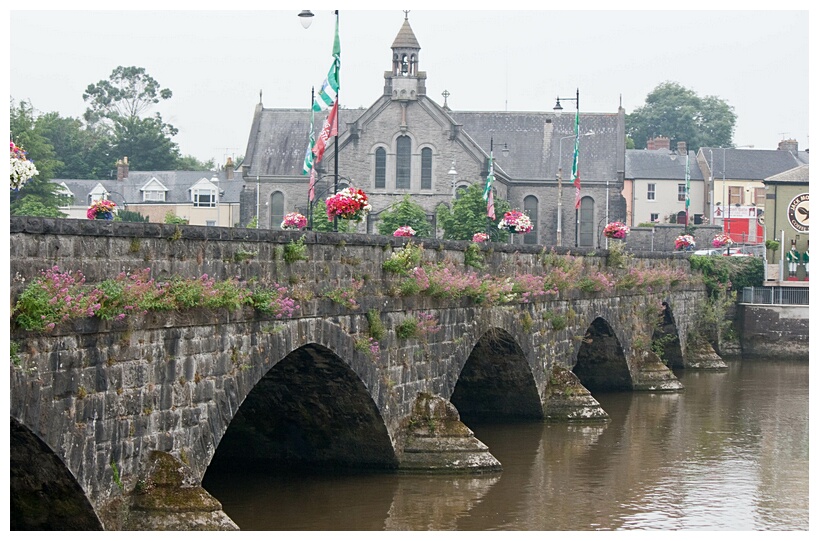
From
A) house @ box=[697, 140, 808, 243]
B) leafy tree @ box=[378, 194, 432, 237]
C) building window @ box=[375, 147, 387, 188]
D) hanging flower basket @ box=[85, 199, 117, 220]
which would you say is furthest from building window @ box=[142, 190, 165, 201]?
hanging flower basket @ box=[85, 199, 117, 220]

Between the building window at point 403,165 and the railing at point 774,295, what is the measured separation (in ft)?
99.6

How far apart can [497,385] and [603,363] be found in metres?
8.32

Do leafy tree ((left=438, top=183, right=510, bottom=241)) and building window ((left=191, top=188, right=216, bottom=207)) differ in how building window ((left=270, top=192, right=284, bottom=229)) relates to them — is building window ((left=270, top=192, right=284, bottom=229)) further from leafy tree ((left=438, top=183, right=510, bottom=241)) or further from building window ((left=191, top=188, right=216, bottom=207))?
leafy tree ((left=438, top=183, right=510, bottom=241))

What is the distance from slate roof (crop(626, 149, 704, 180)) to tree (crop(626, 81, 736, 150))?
39.6 metres

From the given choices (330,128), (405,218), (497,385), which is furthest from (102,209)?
(405,218)

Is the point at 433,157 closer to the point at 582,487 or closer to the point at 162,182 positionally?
the point at 162,182

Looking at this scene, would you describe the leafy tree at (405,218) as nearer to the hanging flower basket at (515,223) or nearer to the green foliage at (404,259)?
the hanging flower basket at (515,223)

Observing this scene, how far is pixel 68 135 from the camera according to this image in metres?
114

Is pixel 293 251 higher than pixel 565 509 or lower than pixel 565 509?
higher

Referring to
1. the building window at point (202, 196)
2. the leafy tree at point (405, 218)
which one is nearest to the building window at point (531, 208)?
the leafy tree at point (405, 218)

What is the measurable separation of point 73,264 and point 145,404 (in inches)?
80.7

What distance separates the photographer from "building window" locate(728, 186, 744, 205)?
96.1 meters
